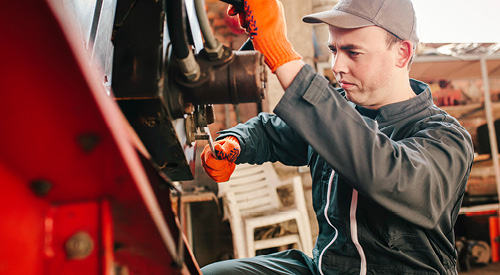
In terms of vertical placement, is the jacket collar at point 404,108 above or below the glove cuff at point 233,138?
above

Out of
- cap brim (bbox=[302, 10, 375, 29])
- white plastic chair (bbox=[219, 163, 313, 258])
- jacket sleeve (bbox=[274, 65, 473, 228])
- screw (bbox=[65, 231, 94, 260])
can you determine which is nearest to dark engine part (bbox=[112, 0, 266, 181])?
jacket sleeve (bbox=[274, 65, 473, 228])

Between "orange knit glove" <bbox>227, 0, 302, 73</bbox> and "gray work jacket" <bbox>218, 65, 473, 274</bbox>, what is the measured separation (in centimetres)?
7

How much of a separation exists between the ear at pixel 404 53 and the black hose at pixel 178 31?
3.00ft

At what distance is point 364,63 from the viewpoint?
116cm

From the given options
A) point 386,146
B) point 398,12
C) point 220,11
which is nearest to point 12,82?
point 386,146

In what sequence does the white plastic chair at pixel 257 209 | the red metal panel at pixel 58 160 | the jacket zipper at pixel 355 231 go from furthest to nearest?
the white plastic chair at pixel 257 209 → the jacket zipper at pixel 355 231 → the red metal panel at pixel 58 160

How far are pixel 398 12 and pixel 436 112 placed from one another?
39 cm

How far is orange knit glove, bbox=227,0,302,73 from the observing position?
83 cm

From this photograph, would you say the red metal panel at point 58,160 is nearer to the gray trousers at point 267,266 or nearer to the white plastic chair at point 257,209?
the gray trousers at point 267,266

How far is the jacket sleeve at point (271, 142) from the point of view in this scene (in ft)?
4.22

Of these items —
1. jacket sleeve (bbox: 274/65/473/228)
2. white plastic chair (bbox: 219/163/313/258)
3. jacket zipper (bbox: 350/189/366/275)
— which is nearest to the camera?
jacket sleeve (bbox: 274/65/473/228)

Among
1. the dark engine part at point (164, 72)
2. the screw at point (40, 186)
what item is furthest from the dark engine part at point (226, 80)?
the screw at point (40, 186)

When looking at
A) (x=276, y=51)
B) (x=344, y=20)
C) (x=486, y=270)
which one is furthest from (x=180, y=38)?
(x=486, y=270)

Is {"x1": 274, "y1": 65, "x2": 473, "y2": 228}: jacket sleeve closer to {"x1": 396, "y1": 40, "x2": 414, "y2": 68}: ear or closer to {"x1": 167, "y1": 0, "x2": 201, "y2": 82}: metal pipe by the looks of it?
{"x1": 167, "y1": 0, "x2": 201, "y2": 82}: metal pipe
